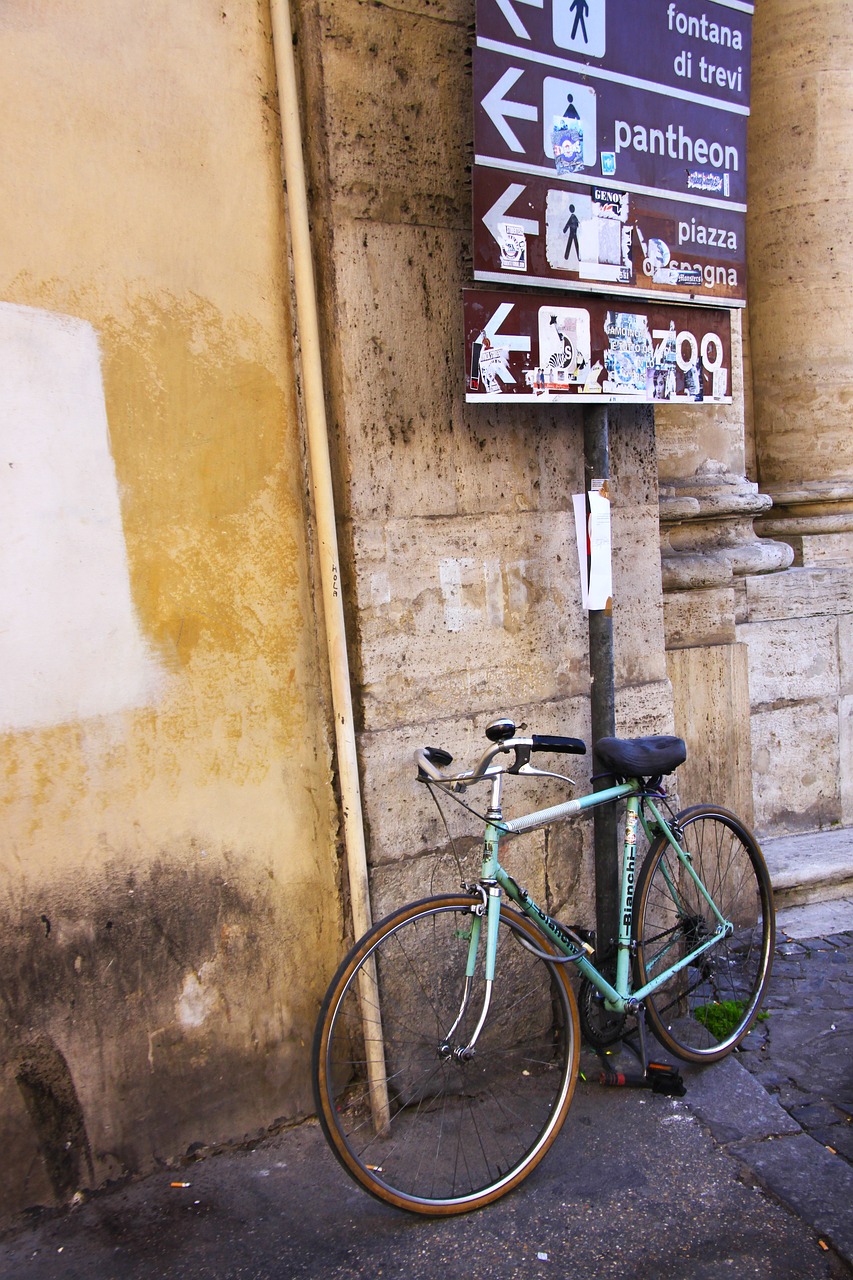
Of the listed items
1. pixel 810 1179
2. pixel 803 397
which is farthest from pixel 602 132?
pixel 810 1179

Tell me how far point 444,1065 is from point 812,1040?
1.42 meters

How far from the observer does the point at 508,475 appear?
3.44 meters

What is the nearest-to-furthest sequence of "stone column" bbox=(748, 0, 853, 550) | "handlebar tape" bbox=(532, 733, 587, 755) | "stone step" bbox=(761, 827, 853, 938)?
"handlebar tape" bbox=(532, 733, 587, 755)
"stone step" bbox=(761, 827, 853, 938)
"stone column" bbox=(748, 0, 853, 550)

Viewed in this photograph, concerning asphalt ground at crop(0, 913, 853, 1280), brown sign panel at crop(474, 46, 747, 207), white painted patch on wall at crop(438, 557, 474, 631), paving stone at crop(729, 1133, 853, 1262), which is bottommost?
paving stone at crop(729, 1133, 853, 1262)

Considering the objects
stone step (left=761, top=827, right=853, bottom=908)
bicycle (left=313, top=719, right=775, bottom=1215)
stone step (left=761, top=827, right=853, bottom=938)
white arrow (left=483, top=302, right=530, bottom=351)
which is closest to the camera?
bicycle (left=313, top=719, right=775, bottom=1215)

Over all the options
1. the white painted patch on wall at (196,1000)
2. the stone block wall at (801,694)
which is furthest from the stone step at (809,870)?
the white painted patch on wall at (196,1000)

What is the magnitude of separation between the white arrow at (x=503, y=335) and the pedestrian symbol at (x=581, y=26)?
83cm

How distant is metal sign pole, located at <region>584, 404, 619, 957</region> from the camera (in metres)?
3.41

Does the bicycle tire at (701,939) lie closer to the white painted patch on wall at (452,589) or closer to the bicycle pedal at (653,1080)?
the bicycle pedal at (653,1080)

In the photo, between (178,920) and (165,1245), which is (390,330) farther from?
(165,1245)

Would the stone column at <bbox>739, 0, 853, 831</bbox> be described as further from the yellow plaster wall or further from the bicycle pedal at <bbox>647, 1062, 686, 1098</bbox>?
the yellow plaster wall

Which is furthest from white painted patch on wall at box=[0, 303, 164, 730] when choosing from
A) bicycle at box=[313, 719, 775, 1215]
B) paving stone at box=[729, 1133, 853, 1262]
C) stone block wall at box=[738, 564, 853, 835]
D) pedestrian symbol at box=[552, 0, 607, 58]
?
stone block wall at box=[738, 564, 853, 835]

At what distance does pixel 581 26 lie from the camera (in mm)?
3143

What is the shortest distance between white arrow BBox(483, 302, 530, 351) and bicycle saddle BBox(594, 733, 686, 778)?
128cm
